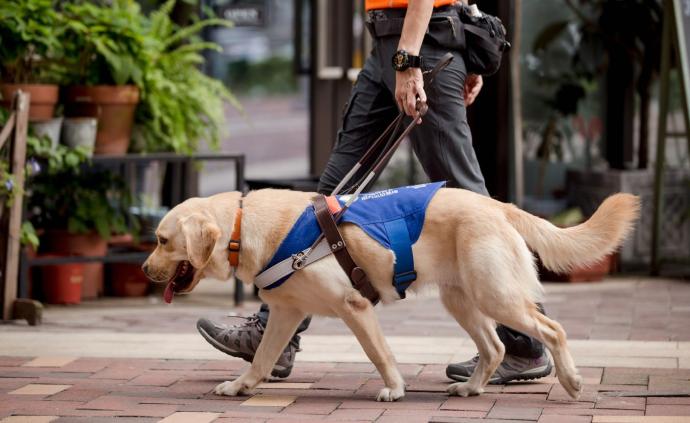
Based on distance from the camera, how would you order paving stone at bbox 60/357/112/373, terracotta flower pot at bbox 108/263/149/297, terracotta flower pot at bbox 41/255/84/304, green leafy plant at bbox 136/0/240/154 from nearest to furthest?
1. paving stone at bbox 60/357/112/373
2. terracotta flower pot at bbox 41/255/84/304
3. green leafy plant at bbox 136/0/240/154
4. terracotta flower pot at bbox 108/263/149/297

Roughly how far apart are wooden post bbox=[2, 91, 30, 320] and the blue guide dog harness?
2.39 m

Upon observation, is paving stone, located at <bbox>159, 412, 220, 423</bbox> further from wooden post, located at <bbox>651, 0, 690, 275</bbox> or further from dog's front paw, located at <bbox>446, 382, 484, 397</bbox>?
wooden post, located at <bbox>651, 0, 690, 275</bbox>

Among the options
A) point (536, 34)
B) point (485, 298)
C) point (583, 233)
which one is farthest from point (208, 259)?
point (536, 34)

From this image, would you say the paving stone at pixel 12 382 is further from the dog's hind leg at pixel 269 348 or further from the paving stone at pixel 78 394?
the dog's hind leg at pixel 269 348

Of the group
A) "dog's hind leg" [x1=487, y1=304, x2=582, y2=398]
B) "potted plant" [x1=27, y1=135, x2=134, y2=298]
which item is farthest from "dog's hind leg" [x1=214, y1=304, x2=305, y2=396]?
"potted plant" [x1=27, y1=135, x2=134, y2=298]

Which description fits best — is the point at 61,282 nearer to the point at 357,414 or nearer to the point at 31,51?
the point at 31,51

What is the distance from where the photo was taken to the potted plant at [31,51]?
6.36 meters

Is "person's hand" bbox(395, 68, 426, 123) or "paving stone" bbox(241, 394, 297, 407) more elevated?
"person's hand" bbox(395, 68, 426, 123)

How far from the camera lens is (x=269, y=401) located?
435 cm

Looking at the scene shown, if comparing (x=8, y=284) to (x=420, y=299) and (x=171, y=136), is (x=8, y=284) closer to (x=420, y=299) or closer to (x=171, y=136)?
(x=171, y=136)

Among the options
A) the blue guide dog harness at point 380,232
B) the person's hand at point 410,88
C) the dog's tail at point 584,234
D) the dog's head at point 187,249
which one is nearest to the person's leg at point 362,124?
the person's hand at point 410,88

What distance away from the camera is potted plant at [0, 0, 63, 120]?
20.9 ft

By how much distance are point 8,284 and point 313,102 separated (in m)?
3.54

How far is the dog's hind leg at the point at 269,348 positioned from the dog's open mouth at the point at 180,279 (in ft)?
1.07
